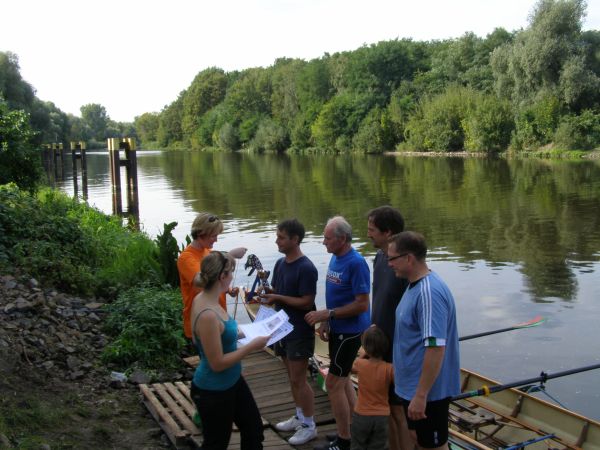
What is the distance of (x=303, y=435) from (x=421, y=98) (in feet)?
243

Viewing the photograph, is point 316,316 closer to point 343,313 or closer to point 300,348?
point 343,313

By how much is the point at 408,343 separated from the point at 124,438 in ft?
10.1

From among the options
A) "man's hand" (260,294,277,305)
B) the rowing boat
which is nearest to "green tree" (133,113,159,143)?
the rowing boat

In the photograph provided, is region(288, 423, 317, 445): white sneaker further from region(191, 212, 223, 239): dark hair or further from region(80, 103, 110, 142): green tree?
region(80, 103, 110, 142): green tree

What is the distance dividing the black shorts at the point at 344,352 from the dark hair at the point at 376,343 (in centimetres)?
57

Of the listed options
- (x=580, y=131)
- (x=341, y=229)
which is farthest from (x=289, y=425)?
(x=580, y=131)

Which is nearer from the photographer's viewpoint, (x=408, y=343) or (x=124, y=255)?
(x=408, y=343)

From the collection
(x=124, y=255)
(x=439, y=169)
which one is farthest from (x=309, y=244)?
(x=439, y=169)

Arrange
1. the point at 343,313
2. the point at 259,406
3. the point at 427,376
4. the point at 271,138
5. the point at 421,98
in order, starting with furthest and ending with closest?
1. the point at 271,138
2. the point at 421,98
3. the point at 259,406
4. the point at 343,313
5. the point at 427,376

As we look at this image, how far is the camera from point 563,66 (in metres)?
53.0

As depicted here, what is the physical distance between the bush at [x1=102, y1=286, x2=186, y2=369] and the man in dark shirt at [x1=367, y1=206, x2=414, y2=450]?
379 centimetres

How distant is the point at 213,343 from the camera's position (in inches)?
157

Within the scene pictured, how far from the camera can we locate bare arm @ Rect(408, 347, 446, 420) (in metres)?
3.93

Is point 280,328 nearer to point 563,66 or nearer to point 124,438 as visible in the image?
point 124,438
